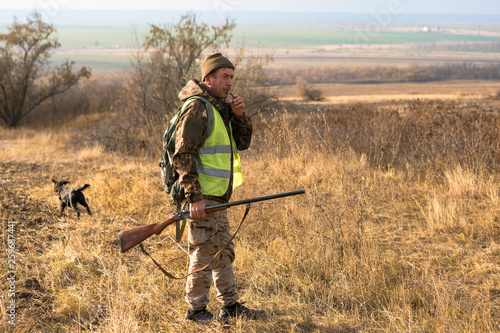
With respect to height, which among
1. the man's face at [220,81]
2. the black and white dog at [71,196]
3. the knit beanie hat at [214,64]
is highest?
the knit beanie hat at [214,64]

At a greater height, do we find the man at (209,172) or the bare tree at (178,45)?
the bare tree at (178,45)

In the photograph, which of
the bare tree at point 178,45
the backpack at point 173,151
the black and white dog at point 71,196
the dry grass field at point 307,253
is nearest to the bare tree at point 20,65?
the bare tree at point 178,45

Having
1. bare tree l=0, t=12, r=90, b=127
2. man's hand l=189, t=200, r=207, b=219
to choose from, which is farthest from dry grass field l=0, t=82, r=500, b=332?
bare tree l=0, t=12, r=90, b=127

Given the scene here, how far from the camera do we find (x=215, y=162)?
120 inches

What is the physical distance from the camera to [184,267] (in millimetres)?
4332

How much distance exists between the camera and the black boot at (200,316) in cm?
323

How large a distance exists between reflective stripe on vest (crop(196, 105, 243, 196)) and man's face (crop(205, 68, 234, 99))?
15 cm

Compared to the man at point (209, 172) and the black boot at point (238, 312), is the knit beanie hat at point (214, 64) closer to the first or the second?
the man at point (209, 172)

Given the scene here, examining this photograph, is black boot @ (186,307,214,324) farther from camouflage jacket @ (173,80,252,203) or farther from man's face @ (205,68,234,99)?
man's face @ (205,68,234,99)

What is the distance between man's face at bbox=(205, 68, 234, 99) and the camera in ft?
10.2

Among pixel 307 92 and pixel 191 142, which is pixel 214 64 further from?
pixel 307 92

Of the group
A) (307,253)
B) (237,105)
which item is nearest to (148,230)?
(237,105)

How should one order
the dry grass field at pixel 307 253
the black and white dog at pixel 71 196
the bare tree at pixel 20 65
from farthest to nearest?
the bare tree at pixel 20 65
the black and white dog at pixel 71 196
the dry grass field at pixel 307 253

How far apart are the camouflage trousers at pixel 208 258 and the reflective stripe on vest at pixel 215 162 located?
126mm
